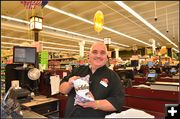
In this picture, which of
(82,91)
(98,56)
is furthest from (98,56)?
(82,91)

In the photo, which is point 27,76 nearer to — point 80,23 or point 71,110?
point 71,110

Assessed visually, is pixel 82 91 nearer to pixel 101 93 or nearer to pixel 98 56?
pixel 101 93

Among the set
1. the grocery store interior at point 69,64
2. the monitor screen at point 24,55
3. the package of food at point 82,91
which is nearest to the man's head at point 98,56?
the package of food at point 82,91

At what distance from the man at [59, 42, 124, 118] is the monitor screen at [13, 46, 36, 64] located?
4.33 feet

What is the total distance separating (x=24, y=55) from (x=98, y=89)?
1723 millimetres

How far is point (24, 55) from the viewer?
128 inches

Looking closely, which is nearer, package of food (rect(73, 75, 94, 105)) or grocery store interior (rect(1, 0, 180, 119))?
package of food (rect(73, 75, 94, 105))

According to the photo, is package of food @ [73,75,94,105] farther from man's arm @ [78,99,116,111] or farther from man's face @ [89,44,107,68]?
man's face @ [89,44,107,68]

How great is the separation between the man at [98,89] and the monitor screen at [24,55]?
1.32 metres

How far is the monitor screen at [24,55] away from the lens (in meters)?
3.18

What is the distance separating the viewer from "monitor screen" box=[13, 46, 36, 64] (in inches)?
125

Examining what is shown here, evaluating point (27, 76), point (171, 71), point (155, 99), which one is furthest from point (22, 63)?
point (171, 71)

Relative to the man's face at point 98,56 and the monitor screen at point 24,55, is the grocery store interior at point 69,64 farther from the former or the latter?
the man's face at point 98,56

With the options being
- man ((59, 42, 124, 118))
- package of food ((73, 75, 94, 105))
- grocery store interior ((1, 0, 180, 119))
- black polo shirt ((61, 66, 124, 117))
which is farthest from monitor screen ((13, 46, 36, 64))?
package of food ((73, 75, 94, 105))
